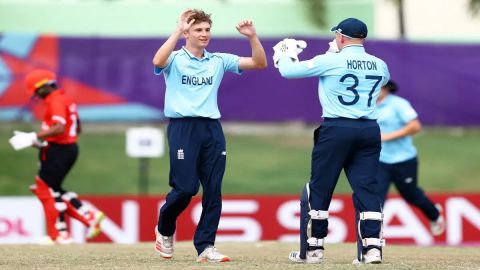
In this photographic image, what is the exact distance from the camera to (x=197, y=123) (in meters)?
12.7

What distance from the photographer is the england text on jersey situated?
40.7ft

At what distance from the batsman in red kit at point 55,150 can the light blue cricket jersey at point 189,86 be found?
473 centimetres

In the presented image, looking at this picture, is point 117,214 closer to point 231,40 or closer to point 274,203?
point 274,203

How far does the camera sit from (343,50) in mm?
12523

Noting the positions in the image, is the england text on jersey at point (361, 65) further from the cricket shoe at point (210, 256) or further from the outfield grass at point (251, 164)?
the outfield grass at point (251, 164)

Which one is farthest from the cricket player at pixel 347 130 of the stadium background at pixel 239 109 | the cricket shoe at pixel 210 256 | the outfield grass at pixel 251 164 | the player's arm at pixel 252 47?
the outfield grass at pixel 251 164

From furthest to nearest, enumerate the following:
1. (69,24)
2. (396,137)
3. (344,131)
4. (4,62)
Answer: (69,24), (4,62), (396,137), (344,131)

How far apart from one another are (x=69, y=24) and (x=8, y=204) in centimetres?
1438

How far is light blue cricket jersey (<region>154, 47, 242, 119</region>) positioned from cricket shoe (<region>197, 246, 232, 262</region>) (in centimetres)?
119

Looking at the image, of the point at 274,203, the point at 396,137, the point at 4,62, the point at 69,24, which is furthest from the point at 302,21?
the point at 396,137

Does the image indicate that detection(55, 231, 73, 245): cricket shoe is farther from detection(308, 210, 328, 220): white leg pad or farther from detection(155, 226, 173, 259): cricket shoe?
detection(308, 210, 328, 220): white leg pad

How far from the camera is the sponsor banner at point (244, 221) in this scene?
70.0ft

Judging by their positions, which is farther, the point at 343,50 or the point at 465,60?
the point at 465,60

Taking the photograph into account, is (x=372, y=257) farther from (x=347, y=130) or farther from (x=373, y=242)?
(x=347, y=130)
